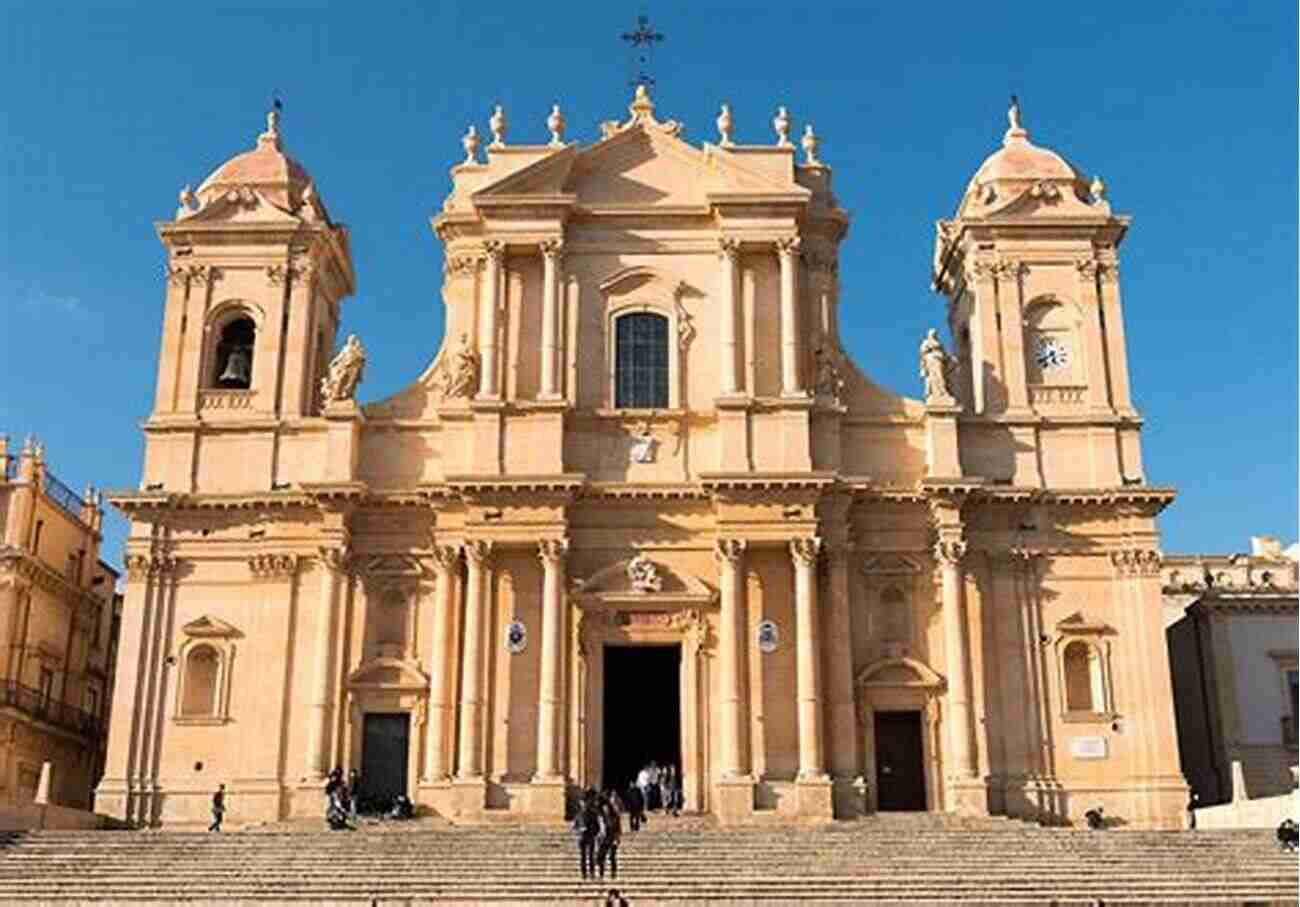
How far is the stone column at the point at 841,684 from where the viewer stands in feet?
96.7

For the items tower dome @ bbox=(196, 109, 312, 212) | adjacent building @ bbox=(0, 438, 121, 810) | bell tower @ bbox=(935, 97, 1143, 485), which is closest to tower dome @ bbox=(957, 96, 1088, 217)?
bell tower @ bbox=(935, 97, 1143, 485)

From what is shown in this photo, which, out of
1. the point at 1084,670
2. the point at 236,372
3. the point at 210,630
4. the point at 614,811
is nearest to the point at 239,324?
the point at 236,372

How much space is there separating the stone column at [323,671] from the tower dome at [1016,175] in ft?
52.8

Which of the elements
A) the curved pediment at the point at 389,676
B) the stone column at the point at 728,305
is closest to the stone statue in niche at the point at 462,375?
the stone column at the point at 728,305

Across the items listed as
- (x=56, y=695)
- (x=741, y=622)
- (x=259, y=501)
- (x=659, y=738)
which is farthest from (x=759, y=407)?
(x=56, y=695)

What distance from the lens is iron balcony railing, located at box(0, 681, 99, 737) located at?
36281mm

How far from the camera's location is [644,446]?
31.4 m

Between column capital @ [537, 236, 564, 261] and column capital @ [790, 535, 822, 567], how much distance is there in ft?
26.4

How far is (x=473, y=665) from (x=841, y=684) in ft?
24.0

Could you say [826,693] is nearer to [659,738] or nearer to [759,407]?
[659,738]

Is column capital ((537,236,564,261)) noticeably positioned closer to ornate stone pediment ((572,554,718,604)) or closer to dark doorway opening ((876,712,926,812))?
ornate stone pediment ((572,554,718,604))

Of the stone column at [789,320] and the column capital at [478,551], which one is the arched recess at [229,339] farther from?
the stone column at [789,320]

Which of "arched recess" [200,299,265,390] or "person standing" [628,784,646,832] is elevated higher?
"arched recess" [200,299,265,390]

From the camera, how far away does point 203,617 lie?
1222 inches
